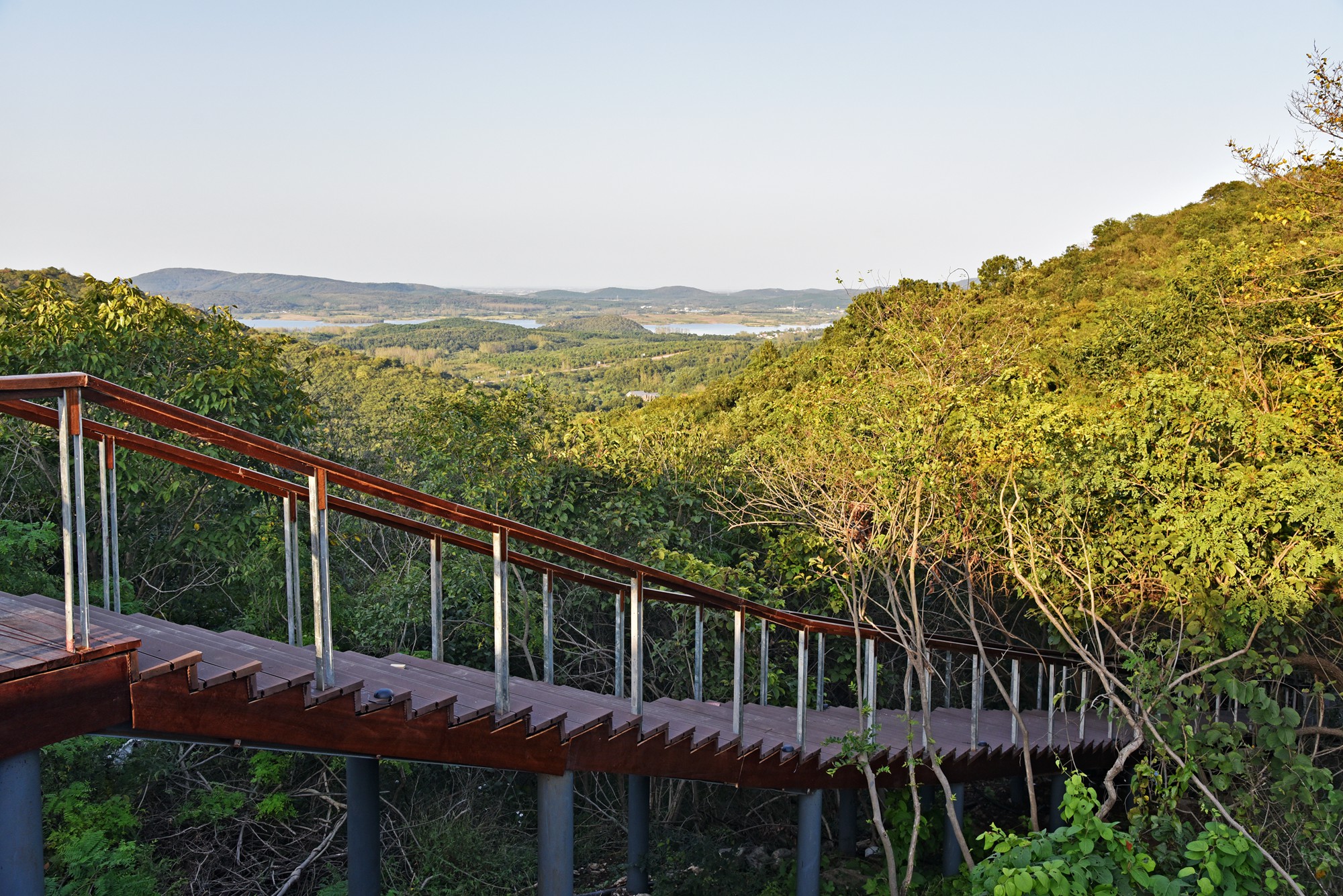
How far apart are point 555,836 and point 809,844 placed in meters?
2.05

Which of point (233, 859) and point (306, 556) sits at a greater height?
point (306, 556)

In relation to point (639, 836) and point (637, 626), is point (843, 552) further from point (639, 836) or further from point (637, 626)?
point (637, 626)

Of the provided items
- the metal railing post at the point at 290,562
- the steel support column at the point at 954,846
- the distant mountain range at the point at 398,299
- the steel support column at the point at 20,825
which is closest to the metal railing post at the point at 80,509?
the steel support column at the point at 20,825

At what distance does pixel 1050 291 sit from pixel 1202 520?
19.9m

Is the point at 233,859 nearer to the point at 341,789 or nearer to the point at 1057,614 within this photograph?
the point at 341,789

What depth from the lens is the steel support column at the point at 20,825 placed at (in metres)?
2.26

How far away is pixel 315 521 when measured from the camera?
2.85 m

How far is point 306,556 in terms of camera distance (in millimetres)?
7738

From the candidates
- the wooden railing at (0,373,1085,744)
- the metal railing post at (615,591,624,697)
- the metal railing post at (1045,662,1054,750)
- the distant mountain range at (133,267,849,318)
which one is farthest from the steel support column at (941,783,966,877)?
the distant mountain range at (133,267,849,318)

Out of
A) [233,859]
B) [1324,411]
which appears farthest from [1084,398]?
[233,859]

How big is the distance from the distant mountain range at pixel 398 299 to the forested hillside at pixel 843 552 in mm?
17812

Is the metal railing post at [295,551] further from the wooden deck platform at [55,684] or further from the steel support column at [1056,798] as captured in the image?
the steel support column at [1056,798]

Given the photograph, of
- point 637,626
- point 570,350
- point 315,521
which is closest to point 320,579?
point 315,521

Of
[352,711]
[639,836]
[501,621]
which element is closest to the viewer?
[352,711]
